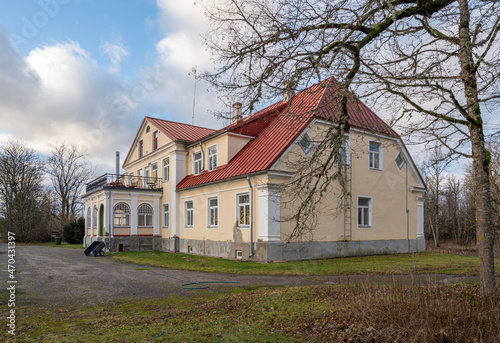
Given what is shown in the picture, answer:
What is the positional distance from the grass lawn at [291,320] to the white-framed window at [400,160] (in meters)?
16.8

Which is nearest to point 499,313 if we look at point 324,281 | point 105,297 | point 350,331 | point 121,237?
point 350,331

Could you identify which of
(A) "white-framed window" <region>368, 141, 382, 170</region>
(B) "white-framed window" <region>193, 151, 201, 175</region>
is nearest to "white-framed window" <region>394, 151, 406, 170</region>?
(A) "white-framed window" <region>368, 141, 382, 170</region>

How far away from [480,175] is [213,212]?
15.6 metres

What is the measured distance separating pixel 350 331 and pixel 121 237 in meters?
22.5

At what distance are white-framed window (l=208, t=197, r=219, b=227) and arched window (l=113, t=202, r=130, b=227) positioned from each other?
8234mm

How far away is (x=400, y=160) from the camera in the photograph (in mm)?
22906

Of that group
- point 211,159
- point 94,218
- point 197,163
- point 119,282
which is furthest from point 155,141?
point 119,282

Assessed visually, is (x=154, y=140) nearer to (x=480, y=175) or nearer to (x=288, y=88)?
(x=288, y=88)

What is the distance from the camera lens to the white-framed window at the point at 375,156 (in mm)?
21312

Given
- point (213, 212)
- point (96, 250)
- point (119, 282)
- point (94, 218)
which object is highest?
point (213, 212)

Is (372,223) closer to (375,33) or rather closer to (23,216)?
(375,33)

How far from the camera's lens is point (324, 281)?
11016 millimetres

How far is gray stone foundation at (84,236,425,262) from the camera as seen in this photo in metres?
16.6

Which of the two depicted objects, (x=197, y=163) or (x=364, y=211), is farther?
(x=197, y=163)
